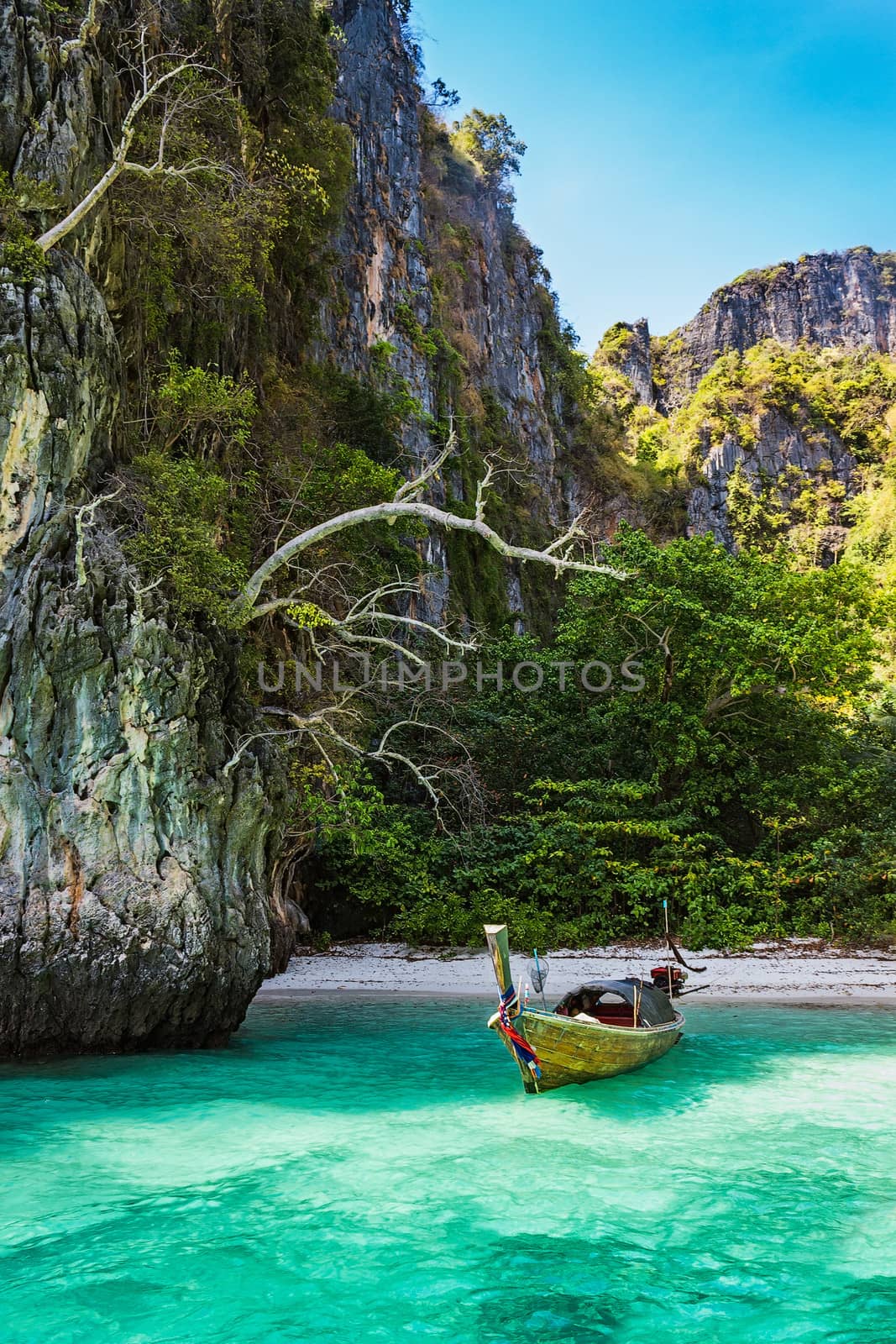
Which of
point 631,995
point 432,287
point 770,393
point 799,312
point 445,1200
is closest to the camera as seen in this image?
point 445,1200

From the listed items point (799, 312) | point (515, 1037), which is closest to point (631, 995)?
point (515, 1037)

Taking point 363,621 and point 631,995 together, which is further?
point 363,621

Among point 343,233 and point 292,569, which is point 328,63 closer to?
point 343,233

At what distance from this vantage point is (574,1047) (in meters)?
9.36

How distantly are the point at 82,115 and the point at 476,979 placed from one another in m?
14.1

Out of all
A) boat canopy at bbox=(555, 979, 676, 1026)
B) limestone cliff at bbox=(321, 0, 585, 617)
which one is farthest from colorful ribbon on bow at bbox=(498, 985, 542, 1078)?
limestone cliff at bbox=(321, 0, 585, 617)

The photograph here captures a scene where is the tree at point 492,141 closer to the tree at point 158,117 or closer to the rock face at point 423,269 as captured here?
the rock face at point 423,269

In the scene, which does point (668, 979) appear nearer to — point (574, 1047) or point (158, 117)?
point (574, 1047)

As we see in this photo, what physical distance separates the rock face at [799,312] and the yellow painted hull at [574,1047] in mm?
52246

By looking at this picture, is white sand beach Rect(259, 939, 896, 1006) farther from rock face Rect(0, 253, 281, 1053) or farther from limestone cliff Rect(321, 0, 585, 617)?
limestone cliff Rect(321, 0, 585, 617)

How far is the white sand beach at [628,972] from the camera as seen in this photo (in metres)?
14.4

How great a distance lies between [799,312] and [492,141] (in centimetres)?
3057

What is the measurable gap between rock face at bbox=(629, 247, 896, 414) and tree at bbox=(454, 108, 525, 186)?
838 inches

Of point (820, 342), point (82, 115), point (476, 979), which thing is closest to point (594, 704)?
point (476, 979)
